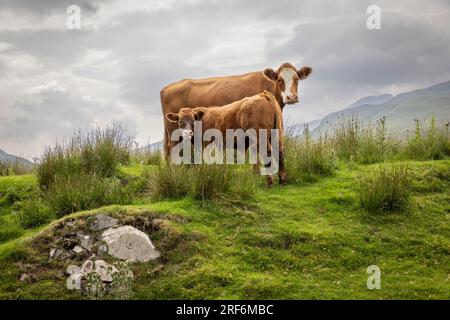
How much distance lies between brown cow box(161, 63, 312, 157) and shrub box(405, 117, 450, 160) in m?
2.97

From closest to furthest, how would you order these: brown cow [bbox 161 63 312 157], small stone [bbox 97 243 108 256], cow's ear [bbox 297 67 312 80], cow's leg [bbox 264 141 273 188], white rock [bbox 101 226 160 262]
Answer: white rock [bbox 101 226 160 262] < small stone [bbox 97 243 108 256] < cow's leg [bbox 264 141 273 188] < brown cow [bbox 161 63 312 157] < cow's ear [bbox 297 67 312 80]

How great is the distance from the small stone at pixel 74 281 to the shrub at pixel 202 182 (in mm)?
2423

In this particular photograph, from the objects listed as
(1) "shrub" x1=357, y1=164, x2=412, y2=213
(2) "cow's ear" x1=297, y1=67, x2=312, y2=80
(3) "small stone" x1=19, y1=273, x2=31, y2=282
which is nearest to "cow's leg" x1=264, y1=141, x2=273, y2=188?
(1) "shrub" x1=357, y1=164, x2=412, y2=213

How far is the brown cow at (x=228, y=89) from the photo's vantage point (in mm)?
10562

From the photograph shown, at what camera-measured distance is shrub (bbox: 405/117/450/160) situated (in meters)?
11.0

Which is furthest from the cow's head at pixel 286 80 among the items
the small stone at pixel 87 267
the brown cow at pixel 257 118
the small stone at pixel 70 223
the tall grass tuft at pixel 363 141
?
the small stone at pixel 87 267

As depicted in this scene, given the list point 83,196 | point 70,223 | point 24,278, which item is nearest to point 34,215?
point 83,196

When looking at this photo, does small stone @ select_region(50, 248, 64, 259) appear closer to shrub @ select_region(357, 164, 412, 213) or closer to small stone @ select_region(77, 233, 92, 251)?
small stone @ select_region(77, 233, 92, 251)

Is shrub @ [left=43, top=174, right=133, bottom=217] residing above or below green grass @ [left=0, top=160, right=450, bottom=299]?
above

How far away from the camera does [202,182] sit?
26.4 ft

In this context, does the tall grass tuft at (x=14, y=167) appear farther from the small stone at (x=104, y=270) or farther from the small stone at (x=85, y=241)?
the small stone at (x=104, y=270)

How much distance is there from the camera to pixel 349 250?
267 inches
